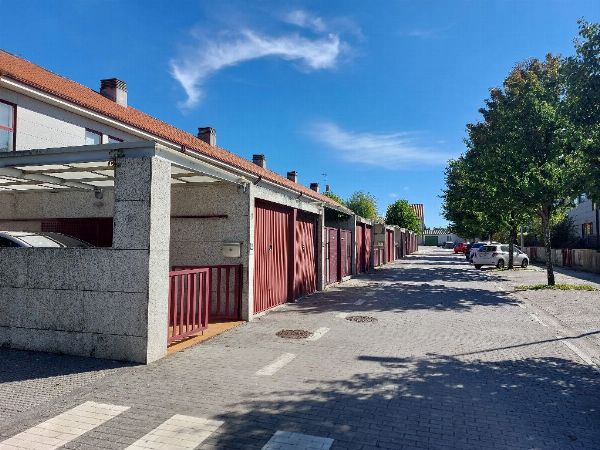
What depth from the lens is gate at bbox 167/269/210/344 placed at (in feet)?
23.6

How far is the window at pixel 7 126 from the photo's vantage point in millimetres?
13695

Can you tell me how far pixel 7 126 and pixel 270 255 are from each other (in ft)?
32.6

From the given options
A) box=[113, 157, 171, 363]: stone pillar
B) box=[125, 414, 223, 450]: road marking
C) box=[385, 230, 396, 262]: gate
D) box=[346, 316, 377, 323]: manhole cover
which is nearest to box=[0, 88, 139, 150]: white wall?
box=[113, 157, 171, 363]: stone pillar

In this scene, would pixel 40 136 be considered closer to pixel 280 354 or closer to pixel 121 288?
pixel 121 288

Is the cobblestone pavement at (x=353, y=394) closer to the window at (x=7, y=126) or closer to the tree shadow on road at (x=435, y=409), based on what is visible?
the tree shadow on road at (x=435, y=409)

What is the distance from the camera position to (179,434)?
13.0ft

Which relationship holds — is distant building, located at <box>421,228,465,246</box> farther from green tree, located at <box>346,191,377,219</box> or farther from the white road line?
the white road line

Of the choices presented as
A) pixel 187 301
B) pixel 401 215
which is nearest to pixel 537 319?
pixel 187 301

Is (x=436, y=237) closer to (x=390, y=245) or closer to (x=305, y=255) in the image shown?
(x=390, y=245)

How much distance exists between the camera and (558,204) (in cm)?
1719

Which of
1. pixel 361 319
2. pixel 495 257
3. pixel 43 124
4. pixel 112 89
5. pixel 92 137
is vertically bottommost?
pixel 361 319

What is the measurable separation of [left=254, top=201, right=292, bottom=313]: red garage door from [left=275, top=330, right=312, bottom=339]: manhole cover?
6.35 feet

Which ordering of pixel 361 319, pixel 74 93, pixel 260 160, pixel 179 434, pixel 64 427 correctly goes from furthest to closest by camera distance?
pixel 260 160
pixel 74 93
pixel 361 319
pixel 64 427
pixel 179 434

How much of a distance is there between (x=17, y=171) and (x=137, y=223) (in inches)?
123
